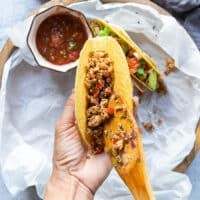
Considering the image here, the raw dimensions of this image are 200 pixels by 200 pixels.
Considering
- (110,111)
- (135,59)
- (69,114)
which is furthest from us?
(135,59)

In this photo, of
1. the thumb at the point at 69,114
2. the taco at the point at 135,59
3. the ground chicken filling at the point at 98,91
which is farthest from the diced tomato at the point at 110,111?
the taco at the point at 135,59

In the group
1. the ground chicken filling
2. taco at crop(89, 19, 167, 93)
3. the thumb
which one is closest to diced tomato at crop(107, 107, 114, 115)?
the ground chicken filling

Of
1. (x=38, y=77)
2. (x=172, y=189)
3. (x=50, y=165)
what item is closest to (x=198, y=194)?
(x=172, y=189)

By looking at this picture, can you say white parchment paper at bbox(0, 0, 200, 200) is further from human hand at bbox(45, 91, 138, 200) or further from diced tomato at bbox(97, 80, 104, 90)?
diced tomato at bbox(97, 80, 104, 90)

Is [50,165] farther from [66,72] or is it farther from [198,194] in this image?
[198,194]

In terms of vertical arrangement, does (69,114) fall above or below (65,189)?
above

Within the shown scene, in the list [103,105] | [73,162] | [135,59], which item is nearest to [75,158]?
[73,162]

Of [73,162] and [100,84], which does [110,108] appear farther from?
[73,162]
